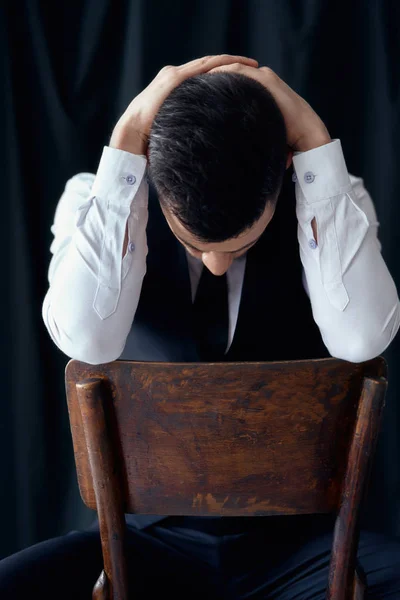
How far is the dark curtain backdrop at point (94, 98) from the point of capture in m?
1.51

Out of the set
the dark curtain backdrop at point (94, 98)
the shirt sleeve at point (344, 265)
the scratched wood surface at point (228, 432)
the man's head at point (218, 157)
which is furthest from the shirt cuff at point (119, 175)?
the dark curtain backdrop at point (94, 98)

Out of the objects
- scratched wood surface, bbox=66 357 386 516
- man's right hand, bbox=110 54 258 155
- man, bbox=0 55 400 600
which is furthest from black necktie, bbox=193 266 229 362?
scratched wood surface, bbox=66 357 386 516

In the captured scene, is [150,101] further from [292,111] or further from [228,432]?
[228,432]

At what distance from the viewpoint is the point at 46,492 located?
5.80 ft

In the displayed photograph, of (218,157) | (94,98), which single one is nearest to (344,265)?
(218,157)

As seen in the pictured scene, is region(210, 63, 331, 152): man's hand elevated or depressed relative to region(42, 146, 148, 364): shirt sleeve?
elevated

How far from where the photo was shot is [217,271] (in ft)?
3.10

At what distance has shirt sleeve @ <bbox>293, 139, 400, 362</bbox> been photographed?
1.00m

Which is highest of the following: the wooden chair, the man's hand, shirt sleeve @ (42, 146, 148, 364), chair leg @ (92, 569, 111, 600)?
the man's hand

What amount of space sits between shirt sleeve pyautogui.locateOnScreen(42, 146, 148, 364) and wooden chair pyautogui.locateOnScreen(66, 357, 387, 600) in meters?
0.27

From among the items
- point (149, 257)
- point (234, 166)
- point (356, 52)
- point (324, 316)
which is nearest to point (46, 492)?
point (149, 257)

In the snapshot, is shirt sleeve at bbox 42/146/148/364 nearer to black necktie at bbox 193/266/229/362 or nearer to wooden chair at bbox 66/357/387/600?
black necktie at bbox 193/266/229/362

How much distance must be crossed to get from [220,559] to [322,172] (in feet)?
2.25

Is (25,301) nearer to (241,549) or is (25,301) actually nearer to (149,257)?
(149,257)
